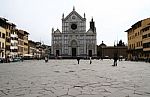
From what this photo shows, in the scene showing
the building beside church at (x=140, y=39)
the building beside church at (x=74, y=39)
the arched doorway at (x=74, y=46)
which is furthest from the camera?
the arched doorway at (x=74, y=46)

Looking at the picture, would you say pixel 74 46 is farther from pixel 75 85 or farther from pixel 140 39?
pixel 75 85

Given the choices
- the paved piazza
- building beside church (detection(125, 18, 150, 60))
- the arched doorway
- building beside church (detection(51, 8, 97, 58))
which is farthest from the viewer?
the arched doorway

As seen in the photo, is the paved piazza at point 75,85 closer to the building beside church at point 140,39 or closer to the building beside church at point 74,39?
Result: the building beside church at point 140,39

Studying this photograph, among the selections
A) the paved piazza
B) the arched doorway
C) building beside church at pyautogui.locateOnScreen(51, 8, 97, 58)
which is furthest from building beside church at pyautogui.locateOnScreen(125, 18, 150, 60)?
the paved piazza

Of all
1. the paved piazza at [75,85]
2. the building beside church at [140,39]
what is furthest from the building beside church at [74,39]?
the paved piazza at [75,85]

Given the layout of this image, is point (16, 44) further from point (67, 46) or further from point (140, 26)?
point (140, 26)

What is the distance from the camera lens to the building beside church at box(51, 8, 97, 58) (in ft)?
325

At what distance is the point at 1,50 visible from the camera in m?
60.7

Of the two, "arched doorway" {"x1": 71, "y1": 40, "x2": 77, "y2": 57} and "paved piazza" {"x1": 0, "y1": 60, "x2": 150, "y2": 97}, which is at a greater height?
"arched doorway" {"x1": 71, "y1": 40, "x2": 77, "y2": 57}

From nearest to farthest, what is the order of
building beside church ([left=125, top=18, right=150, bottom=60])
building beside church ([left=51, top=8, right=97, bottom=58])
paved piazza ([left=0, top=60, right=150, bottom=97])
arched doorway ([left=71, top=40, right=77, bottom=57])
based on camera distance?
1. paved piazza ([left=0, top=60, right=150, bottom=97])
2. building beside church ([left=125, top=18, right=150, bottom=60])
3. building beside church ([left=51, top=8, right=97, bottom=58])
4. arched doorway ([left=71, top=40, right=77, bottom=57])

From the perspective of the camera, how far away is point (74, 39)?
327 feet

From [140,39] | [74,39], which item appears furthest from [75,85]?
[74,39]

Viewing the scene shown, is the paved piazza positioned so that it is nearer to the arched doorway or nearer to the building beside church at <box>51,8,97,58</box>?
the building beside church at <box>51,8,97,58</box>

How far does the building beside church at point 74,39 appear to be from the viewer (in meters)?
99.2
